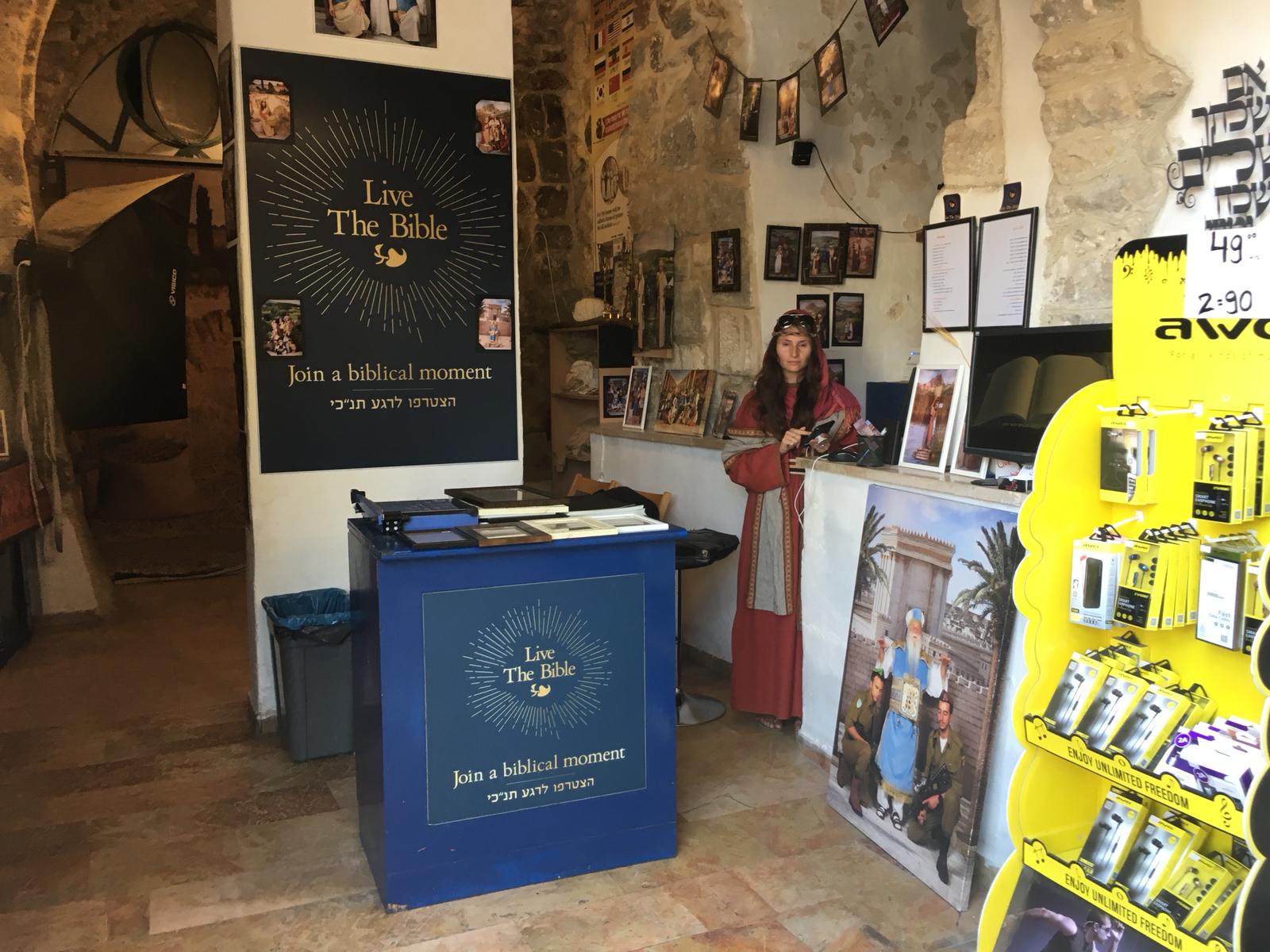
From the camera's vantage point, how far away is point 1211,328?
181cm

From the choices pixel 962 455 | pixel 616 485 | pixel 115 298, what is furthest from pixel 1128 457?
pixel 115 298

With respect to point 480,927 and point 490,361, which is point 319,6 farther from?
point 480,927

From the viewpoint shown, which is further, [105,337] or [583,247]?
[583,247]

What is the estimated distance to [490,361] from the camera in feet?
12.1

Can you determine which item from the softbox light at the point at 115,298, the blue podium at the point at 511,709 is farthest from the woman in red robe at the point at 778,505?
the softbox light at the point at 115,298

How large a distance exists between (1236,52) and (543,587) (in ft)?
6.31

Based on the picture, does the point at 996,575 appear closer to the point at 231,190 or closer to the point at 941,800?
the point at 941,800

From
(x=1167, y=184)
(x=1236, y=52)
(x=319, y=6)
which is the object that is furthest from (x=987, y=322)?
(x=319, y=6)

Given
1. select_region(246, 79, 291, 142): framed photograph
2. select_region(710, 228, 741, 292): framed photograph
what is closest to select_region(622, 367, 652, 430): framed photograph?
select_region(710, 228, 741, 292): framed photograph

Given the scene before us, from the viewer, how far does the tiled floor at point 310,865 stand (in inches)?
91.4

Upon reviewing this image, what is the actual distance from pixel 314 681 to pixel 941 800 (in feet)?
6.63

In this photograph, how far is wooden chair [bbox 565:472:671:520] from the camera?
4.09 m

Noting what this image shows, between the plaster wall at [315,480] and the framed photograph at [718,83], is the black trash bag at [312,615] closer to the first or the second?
the plaster wall at [315,480]

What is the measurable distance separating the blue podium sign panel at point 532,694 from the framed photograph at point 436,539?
0.41ft
